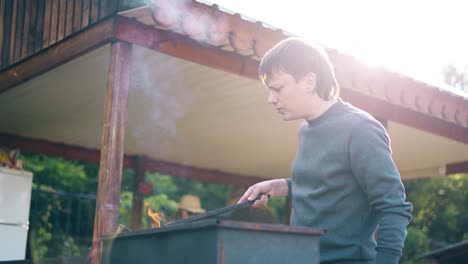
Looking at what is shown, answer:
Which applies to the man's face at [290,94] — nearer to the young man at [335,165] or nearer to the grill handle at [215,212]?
the young man at [335,165]

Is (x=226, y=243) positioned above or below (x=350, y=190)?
below

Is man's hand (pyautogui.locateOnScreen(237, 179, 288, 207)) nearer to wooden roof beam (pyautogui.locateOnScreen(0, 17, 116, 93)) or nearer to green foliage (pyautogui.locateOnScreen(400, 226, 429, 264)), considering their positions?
wooden roof beam (pyautogui.locateOnScreen(0, 17, 116, 93))

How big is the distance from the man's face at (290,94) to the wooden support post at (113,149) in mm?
2323

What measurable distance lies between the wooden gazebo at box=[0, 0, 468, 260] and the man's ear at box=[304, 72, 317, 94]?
6.82 ft

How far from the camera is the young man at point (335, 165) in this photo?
6.70 feet

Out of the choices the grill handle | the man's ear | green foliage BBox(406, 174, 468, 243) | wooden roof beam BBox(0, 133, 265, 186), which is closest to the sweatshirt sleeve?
the man's ear

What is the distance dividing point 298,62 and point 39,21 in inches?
Answer: 160

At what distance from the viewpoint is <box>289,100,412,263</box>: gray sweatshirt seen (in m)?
2.01

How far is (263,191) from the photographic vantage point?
Result: 2.46 m

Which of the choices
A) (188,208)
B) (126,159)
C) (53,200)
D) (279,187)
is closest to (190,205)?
(188,208)

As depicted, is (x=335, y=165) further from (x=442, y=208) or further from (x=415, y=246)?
(x=442, y=208)

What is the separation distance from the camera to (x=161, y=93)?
20.9 ft

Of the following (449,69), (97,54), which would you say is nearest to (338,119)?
(97,54)

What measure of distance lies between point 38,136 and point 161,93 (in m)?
3.12
